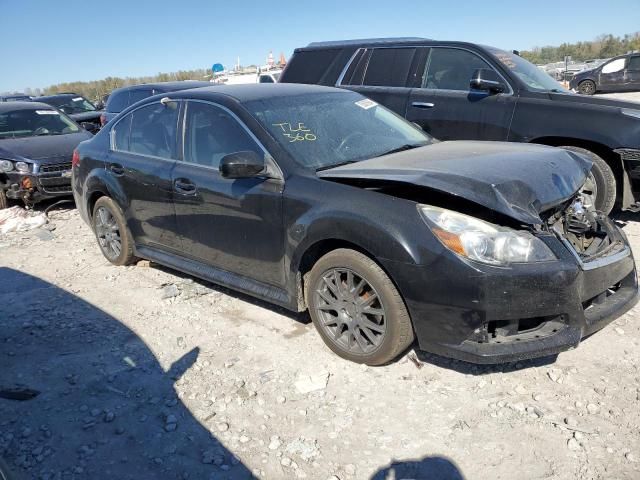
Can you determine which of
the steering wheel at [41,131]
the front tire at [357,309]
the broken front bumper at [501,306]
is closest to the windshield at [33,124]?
the steering wheel at [41,131]

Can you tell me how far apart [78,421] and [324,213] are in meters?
1.81

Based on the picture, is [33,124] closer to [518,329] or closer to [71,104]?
[71,104]

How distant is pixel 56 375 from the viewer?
3516 millimetres

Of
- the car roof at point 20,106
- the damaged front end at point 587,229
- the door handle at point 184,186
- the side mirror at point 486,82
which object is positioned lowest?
the damaged front end at point 587,229

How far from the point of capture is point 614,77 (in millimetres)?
21594

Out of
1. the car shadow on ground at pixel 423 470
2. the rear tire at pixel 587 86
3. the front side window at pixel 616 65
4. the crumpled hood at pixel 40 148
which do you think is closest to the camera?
the car shadow on ground at pixel 423 470

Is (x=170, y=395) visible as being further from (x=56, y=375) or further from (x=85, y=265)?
(x=85, y=265)

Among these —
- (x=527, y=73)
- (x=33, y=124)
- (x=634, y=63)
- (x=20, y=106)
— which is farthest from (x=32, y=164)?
(x=634, y=63)

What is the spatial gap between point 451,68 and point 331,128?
295 centimetres

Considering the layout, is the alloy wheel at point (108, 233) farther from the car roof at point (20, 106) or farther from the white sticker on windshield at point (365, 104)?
the car roof at point (20, 106)

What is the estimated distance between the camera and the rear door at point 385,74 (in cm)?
657

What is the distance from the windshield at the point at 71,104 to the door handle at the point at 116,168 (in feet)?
40.3

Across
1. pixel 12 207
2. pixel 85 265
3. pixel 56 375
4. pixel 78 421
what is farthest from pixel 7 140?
pixel 78 421

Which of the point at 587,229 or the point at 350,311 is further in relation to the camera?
the point at 587,229
